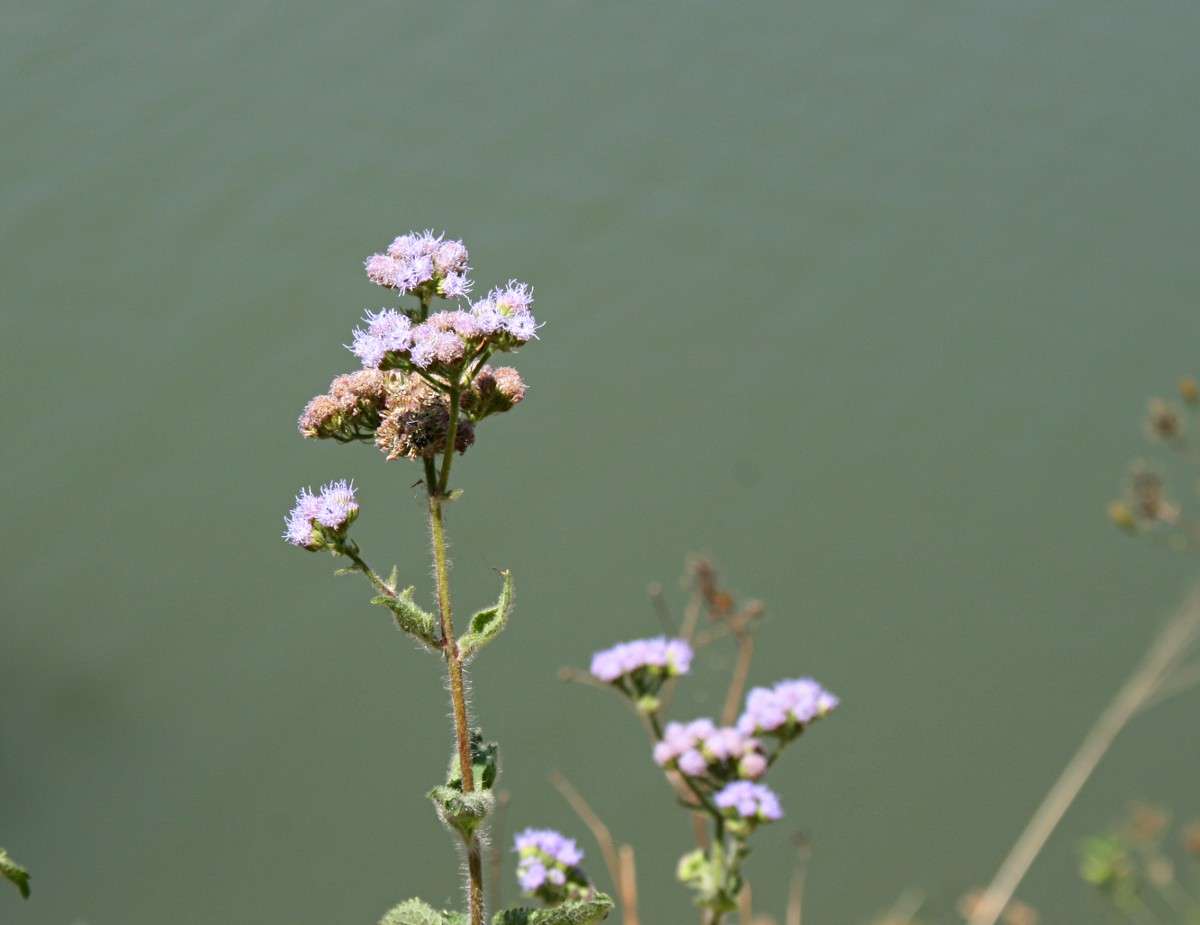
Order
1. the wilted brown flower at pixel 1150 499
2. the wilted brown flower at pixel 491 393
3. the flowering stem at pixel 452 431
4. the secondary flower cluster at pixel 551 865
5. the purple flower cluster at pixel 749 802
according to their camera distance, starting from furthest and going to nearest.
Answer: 1. the wilted brown flower at pixel 1150 499
2. the secondary flower cluster at pixel 551 865
3. the wilted brown flower at pixel 491 393
4. the flowering stem at pixel 452 431
5. the purple flower cluster at pixel 749 802

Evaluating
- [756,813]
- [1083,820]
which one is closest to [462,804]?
[756,813]

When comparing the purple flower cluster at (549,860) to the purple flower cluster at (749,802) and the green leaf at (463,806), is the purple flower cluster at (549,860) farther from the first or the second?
the purple flower cluster at (749,802)

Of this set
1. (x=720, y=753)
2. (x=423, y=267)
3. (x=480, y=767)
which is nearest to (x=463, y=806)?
(x=480, y=767)

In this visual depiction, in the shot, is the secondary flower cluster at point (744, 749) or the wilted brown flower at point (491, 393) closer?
the secondary flower cluster at point (744, 749)

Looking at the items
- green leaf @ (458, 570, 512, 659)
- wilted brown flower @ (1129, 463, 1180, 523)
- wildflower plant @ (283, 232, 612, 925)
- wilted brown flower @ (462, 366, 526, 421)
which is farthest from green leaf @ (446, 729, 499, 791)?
wilted brown flower @ (1129, 463, 1180, 523)

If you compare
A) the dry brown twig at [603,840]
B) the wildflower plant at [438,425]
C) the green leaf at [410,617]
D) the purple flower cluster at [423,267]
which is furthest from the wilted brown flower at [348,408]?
the dry brown twig at [603,840]

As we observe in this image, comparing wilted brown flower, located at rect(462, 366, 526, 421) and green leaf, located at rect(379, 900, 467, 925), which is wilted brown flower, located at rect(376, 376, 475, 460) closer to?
wilted brown flower, located at rect(462, 366, 526, 421)

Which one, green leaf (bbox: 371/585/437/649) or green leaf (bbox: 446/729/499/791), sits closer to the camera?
green leaf (bbox: 371/585/437/649)
